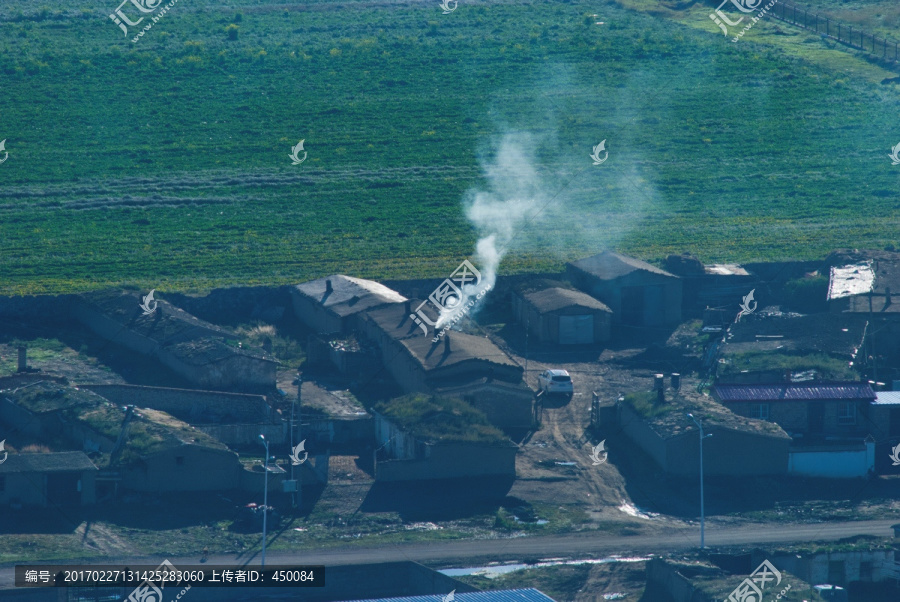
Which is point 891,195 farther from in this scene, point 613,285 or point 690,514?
point 690,514

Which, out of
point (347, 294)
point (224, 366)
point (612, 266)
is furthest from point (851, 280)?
point (224, 366)

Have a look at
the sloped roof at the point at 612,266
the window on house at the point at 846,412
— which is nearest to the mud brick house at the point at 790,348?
the window on house at the point at 846,412

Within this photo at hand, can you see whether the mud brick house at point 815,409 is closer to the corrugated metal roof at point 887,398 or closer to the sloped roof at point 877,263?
the corrugated metal roof at point 887,398

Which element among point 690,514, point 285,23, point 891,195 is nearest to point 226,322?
point 690,514

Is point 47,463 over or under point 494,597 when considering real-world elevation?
over

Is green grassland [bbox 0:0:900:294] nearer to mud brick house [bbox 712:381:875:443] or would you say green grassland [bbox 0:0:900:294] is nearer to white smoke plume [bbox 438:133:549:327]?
white smoke plume [bbox 438:133:549:327]

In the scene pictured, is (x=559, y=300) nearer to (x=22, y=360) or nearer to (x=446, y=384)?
(x=446, y=384)
